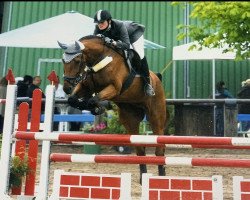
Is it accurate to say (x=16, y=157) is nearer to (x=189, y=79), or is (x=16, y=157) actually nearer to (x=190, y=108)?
(x=190, y=108)

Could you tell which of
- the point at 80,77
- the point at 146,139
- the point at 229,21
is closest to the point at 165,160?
the point at 146,139

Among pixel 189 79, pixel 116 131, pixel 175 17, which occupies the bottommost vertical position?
pixel 116 131

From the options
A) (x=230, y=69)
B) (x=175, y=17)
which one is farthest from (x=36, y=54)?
(x=230, y=69)

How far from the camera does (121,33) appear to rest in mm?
4633

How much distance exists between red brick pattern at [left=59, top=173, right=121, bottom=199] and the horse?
67 cm

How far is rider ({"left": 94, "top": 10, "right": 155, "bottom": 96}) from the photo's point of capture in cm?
452

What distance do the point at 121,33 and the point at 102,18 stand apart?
252 mm

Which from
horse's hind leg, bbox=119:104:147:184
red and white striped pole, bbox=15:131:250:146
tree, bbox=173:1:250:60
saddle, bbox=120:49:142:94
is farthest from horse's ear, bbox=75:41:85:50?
tree, bbox=173:1:250:60

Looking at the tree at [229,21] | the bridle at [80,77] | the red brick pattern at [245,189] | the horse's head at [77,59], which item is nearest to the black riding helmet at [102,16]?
the horse's head at [77,59]

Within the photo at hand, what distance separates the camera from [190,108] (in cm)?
830

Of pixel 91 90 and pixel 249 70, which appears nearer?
pixel 91 90

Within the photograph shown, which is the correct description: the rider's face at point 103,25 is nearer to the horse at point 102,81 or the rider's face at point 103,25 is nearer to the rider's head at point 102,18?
the rider's head at point 102,18

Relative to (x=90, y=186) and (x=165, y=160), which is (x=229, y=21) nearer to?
(x=165, y=160)

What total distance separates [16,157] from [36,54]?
8722 mm
